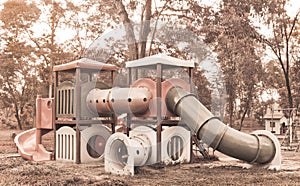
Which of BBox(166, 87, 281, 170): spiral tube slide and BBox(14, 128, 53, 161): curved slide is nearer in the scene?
BBox(166, 87, 281, 170): spiral tube slide

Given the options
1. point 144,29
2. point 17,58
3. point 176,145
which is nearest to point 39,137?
point 176,145

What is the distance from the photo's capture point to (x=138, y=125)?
974 cm

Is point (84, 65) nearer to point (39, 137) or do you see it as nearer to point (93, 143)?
point (93, 143)

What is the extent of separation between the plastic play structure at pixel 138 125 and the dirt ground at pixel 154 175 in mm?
307

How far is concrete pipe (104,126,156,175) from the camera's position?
7.72 meters

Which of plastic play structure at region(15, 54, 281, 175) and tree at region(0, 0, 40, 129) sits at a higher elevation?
tree at region(0, 0, 40, 129)

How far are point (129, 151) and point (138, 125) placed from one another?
2.12 m

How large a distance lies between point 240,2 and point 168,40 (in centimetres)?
348

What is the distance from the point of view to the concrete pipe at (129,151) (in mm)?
7723

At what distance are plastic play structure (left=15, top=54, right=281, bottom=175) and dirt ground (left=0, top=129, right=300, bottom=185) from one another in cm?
31

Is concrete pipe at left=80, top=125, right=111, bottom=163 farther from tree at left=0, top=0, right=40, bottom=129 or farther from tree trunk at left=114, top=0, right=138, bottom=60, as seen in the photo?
tree at left=0, top=0, right=40, bottom=129

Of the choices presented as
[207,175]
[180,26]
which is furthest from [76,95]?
[180,26]

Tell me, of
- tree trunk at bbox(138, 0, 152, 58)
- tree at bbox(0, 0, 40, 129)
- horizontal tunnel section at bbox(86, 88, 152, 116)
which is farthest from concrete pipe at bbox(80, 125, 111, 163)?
tree at bbox(0, 0, 40, 129)

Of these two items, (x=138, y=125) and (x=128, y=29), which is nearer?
(x=138, y=125)
